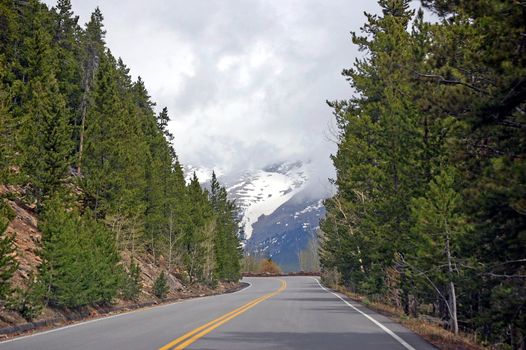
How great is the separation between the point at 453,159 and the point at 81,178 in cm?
2983

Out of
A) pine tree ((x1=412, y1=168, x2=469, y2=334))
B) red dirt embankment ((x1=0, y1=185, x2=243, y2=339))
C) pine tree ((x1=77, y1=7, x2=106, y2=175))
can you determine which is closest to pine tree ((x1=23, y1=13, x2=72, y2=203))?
red dirt embankment ((x1=0, y1=185, x2=243, y2=339))

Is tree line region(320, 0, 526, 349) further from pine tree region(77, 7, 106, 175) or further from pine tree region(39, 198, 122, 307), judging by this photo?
pine tree region(77, 7, 106, 175)

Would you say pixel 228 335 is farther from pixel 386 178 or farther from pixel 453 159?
pixel 386 178

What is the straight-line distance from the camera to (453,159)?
10570 millimetres

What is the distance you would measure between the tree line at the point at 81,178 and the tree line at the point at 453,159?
11.6 m

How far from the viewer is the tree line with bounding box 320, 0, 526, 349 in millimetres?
8828

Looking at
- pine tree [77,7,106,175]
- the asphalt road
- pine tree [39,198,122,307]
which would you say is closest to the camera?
the asphalt road

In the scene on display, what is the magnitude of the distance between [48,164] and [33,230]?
151 inches

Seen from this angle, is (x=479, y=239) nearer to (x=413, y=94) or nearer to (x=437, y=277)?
(x=413, y=94)

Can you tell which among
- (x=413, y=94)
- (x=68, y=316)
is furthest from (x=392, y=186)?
(x=68, y=316)

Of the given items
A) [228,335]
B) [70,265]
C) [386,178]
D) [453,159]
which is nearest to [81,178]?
[70,265]

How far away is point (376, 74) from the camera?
27.0 m

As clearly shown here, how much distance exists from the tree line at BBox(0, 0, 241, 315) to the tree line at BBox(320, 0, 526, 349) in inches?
459

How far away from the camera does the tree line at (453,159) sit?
8.83 metres
